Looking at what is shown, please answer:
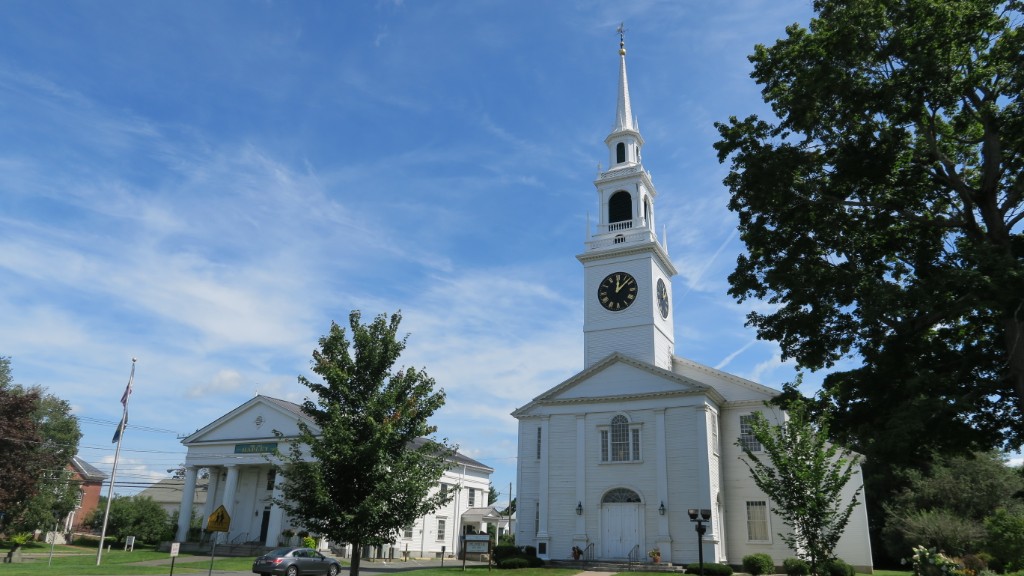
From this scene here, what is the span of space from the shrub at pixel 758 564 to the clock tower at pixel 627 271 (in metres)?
10.6

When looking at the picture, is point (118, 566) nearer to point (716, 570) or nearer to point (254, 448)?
point (254, 448)

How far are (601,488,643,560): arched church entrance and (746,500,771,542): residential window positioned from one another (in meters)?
5.76

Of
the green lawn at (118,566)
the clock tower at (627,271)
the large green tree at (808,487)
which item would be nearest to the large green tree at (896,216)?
the large green tree at (808,487)

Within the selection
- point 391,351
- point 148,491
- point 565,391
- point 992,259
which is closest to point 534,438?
point 565,391

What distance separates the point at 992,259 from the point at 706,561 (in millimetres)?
20571

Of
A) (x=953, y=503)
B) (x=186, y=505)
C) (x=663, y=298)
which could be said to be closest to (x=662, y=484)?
(x=663, y=298)

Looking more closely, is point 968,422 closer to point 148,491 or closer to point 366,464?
point 366,464

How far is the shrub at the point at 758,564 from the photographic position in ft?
96.1

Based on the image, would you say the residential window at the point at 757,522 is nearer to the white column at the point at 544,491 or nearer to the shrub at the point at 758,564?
the shrub at the point at 758,564

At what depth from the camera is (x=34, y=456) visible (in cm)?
4309

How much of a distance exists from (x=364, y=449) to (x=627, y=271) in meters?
24.5

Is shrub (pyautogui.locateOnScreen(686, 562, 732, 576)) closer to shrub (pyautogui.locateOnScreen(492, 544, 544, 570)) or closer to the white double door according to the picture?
the white double door

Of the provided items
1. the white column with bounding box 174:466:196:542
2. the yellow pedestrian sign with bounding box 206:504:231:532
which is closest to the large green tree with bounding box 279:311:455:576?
the yellow pedestrian sign with bounding box 206:504:231:532

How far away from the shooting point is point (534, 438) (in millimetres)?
37719
